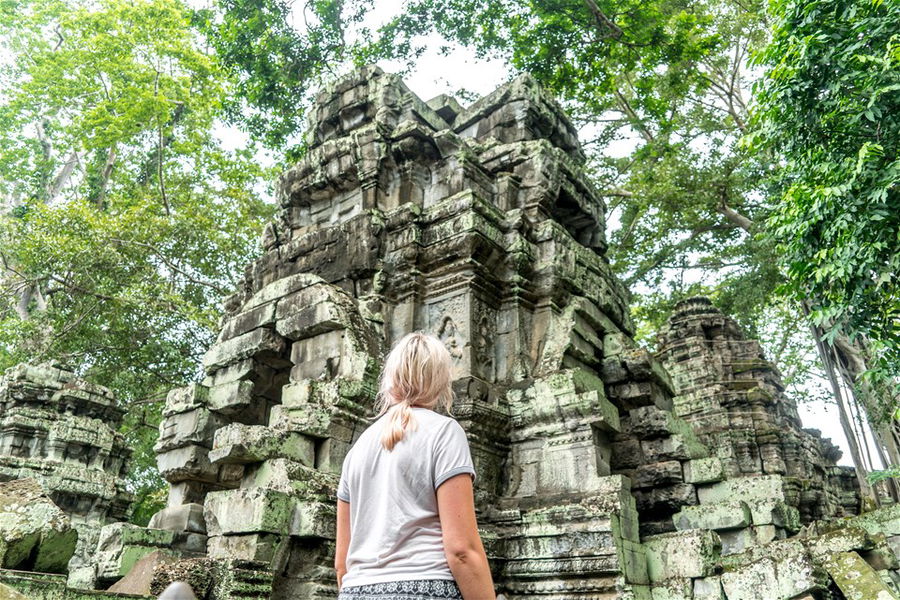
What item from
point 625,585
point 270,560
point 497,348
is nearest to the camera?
point 270,560

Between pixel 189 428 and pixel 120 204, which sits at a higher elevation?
pixel 120 204

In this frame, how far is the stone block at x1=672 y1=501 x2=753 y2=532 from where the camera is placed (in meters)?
6.06

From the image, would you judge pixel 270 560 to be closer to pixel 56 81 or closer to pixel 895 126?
pixel 895 126

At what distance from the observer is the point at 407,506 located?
220 cm

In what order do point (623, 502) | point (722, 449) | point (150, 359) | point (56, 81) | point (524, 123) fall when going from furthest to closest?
point (56, 81)
point (150, 359)
point (722, 449)
point (524, 123)
point (623, 502)

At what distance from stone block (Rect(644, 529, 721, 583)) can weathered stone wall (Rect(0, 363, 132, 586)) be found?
23.4ft

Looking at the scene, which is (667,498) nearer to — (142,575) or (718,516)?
(718,516)

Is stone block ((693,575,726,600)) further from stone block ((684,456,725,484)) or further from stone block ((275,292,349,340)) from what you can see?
stone block ((275,292,349,340))

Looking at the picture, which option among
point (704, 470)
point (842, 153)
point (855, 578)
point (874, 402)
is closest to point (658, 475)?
point (704, 470)

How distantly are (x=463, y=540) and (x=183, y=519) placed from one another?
4.80 meters

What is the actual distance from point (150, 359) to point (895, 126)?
597 inches

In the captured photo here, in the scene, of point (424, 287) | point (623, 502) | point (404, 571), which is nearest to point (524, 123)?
point (424, 287)

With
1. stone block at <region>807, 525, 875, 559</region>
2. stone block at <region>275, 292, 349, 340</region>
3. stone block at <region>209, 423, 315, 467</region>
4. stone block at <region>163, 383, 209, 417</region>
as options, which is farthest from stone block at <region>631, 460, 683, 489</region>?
stone block at <region>163, 383, 209, 417</region>

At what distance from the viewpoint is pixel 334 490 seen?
488 cm
